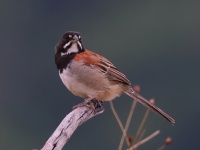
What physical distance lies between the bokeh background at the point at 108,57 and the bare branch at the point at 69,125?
79.2 feet

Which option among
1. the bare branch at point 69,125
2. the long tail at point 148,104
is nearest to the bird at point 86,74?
the long tail at point 148,104

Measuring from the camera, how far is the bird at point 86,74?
10.1 m

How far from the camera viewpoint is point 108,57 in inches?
2034

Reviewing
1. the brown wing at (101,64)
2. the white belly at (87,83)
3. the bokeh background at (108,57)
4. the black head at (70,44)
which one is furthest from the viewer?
the bokeh background at (108,57)

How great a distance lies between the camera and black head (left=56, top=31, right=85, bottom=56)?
10.3 m

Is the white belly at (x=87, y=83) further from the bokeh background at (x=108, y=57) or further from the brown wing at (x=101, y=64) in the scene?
the bokeh background at (x=108, y=57)

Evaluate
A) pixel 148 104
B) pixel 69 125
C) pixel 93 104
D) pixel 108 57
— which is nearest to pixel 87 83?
pixel 93 104

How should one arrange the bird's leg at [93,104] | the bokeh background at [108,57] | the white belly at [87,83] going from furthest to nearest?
the bokeh background at [108,57]
the white belly at [87,83]
the bird's leg at [93,104]

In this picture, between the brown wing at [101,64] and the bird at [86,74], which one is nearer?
the bird at [86,74]

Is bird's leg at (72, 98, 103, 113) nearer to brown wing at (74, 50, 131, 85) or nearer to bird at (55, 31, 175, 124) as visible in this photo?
bird at (55, 31, 175, 124)

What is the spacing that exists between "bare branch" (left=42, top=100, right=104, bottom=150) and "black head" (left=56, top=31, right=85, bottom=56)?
77 centimetres

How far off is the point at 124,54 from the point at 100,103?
45.2 metres

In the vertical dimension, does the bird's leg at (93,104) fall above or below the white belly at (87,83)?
below

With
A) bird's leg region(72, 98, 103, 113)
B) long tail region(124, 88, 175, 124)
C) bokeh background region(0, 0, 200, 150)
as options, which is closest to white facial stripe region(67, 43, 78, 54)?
bird's leg region(72, 98, 103, 113)
